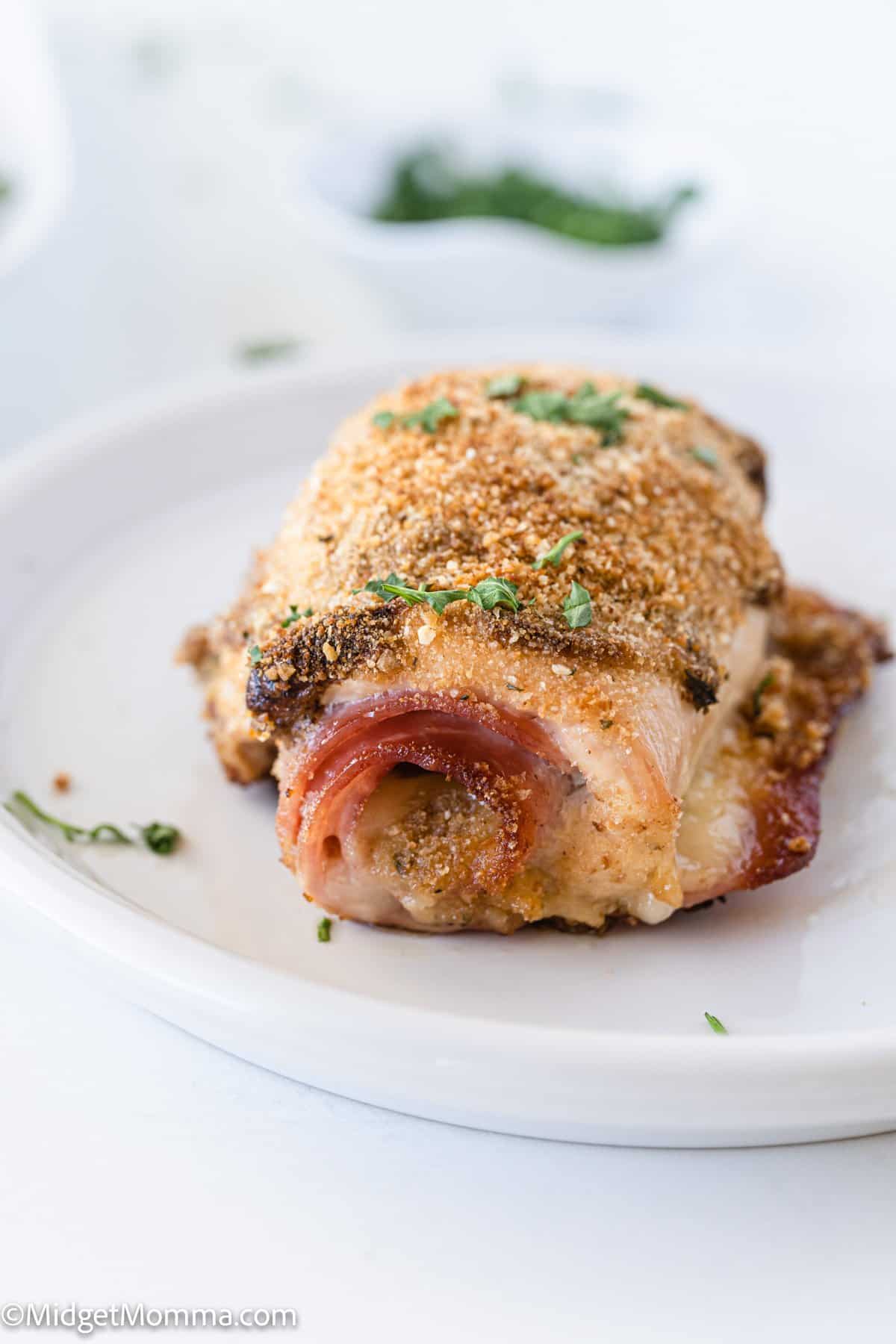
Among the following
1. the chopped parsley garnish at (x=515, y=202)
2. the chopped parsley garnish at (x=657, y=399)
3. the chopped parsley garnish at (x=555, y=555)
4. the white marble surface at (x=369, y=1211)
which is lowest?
the white marble surface at (x=369, y=1211)

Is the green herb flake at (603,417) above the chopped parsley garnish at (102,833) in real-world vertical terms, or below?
above

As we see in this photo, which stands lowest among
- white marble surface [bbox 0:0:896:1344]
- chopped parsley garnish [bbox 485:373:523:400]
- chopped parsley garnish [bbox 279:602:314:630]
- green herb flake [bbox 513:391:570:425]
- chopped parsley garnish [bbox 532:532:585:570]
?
white marble surface [bbox 0:0:896:1344]

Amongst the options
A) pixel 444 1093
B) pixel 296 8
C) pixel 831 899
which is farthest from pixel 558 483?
pixel 296 8

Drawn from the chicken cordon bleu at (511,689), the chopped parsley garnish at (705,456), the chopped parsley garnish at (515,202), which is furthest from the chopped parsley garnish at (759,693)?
the chopped parsley garnish at (515,202)

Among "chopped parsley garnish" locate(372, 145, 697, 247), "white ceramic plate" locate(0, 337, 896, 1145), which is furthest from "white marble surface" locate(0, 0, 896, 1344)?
"chopped parsley garnish" locate(372, 145, 697, 247)

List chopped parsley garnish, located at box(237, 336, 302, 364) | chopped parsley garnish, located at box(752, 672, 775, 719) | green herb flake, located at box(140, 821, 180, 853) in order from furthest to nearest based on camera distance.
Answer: chopped parsley garnish, located at box(237, 336, 302, 364)
chopped parsley garnish, located at box(752, 672, 775, 719)
green herb flake, located at box(140, 821, 180, 853)

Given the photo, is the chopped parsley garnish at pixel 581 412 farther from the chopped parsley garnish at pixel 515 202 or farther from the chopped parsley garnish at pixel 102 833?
the chopped parsley garnish at pixel 515 202

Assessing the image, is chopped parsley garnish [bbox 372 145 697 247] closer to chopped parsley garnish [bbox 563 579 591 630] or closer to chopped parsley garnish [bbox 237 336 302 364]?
chopped parsley garnish [bbox 237 336 302 364]

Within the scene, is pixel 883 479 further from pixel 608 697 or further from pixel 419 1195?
pixel 419 1195

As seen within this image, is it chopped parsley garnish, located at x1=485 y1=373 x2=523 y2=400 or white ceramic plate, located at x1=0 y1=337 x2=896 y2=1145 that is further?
chopped parsley garnish, located at x1=485 y1=373 x2=523 y2=400
